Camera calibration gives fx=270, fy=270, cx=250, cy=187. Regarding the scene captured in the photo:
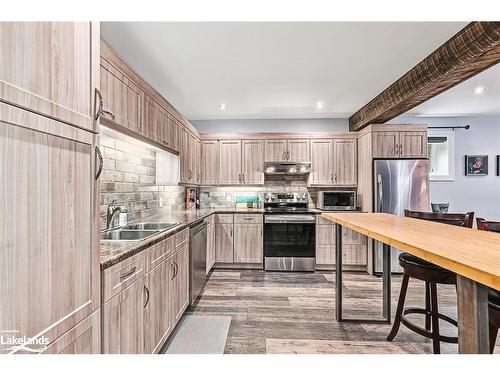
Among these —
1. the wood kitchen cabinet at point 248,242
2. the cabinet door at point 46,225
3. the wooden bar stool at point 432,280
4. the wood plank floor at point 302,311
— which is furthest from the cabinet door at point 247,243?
the cabinet door at point 46,225

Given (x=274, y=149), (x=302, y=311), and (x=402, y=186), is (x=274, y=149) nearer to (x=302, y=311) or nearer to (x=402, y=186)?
(x=402, y=186)

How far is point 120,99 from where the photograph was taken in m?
1.97

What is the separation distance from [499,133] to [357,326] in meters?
4.86

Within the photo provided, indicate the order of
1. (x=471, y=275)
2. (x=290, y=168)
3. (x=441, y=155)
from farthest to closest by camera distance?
(x=441, y=155)
(x=290, y=168)
(x=471, y=275)

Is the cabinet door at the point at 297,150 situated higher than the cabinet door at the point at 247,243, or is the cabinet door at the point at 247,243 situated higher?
the cabinet door at the point at 297,150

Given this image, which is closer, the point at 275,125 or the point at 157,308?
the point at 157,308

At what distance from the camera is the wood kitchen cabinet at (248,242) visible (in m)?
4.39

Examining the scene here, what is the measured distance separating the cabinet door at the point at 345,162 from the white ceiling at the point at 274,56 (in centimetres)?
86

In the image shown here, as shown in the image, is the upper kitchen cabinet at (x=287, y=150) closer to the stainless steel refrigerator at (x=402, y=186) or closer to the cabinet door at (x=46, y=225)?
the stainless steel refrigerator at (x=402, y=186)

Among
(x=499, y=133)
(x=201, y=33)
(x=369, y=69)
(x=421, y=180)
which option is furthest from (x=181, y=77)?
(x=499, y=133)

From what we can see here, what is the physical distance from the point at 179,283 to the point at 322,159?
3266mm

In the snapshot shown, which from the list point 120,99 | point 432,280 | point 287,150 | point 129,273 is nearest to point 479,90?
point 287,150

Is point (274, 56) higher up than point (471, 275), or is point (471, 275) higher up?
point (274, 56)
